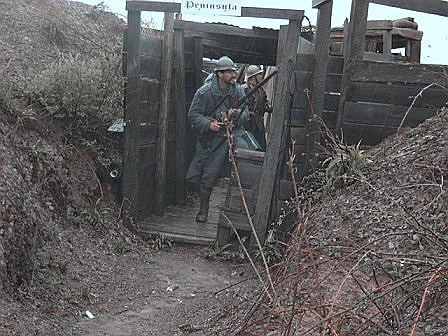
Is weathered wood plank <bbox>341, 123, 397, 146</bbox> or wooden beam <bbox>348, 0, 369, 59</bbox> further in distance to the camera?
weathered wood plank <bbox>341, 123, 397, 146</bbox>

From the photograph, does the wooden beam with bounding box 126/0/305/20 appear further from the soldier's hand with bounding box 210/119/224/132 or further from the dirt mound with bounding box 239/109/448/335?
the dirt mound with bounding box 239/109/448/335

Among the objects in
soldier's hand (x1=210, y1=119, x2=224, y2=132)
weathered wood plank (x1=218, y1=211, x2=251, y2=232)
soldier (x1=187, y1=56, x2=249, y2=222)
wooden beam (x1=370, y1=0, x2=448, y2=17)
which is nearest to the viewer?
wooden beam (x1=370, y1=0, x2=448, y2=17)

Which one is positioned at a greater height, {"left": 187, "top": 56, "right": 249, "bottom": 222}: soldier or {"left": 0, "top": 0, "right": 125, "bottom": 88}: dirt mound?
{"left": 0, "top": 0, "right": 125, "bottom": 88}: dirt mound

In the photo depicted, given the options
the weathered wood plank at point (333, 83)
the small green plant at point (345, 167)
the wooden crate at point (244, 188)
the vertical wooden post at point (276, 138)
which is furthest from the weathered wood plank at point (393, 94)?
the wooden crate at point (244, 188)

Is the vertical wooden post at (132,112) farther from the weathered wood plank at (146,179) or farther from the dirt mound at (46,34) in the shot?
the dirt mound at (46,34)

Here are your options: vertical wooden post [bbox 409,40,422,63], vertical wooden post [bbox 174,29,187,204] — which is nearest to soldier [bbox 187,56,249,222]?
vertical wooden post [bbox 174,29,187,204]

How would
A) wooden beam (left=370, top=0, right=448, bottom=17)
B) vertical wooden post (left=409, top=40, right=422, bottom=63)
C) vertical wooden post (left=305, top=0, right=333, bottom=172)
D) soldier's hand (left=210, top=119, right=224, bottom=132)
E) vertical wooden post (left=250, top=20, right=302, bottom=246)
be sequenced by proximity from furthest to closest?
vertical wooden post (left=409, top=40, right=422, bottom=63)
soldier's hand (left=210, top=119, right=224, bottom=132)
vertical wooden post (left=250, top=20, right=302, bottom=246)
vertical wooden post (left=305, top=0, right=333, bottom=172)
wooden beam (left=370, top=0, right=448, bottom=17)

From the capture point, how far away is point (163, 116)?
29.2 feet

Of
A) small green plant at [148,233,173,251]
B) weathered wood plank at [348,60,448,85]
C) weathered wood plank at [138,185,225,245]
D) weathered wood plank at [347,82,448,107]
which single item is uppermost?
weathered wood plank at [348,60,448,85]

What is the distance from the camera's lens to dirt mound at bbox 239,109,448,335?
3498mm

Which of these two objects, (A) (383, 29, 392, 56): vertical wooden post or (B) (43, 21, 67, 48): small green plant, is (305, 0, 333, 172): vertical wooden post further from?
(B) (43, 21, 67, 48): small green plant

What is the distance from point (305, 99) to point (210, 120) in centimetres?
150

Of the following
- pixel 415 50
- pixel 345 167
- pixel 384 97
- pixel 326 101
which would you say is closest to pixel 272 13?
pixel 326 101

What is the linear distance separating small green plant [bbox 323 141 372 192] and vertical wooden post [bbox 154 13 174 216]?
283 centimetres
